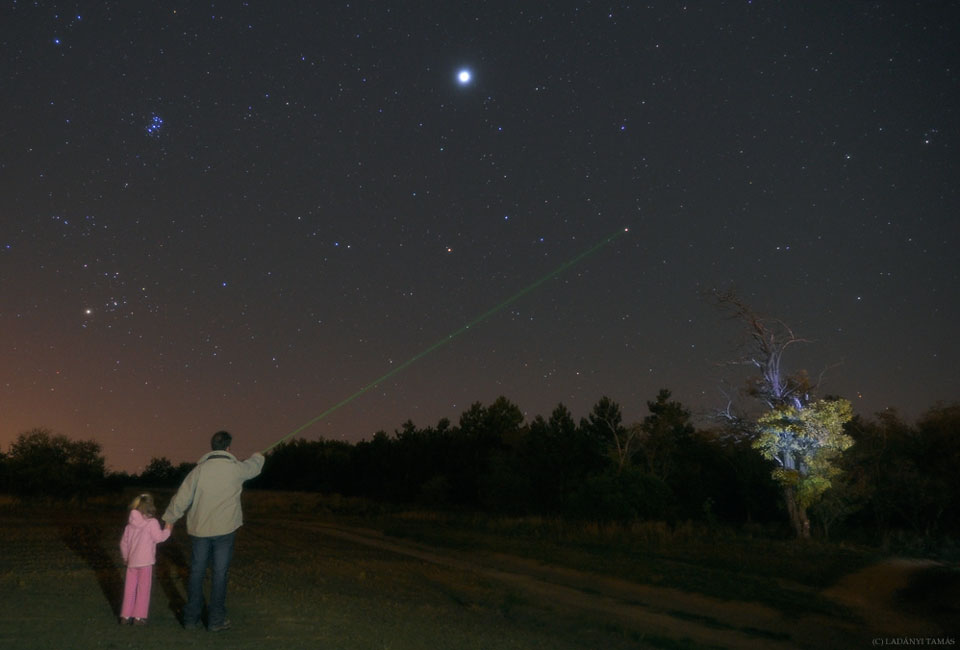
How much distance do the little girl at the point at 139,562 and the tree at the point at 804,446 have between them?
26.5m

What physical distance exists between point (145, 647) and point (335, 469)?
89.1m

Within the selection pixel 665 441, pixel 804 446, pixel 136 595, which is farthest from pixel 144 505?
pixel 665 441

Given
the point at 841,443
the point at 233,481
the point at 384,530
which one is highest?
the point at 841,443

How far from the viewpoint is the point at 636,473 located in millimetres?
36906

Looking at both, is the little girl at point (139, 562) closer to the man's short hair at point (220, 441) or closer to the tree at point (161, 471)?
the man's short hair at point (220, 441)

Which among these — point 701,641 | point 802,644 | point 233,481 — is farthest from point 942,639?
point 233,481

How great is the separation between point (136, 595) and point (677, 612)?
11.2m

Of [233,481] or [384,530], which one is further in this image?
[384,530]

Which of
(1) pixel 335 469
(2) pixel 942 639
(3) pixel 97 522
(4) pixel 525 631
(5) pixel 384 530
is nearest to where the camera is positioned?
(4) pixel 525 631

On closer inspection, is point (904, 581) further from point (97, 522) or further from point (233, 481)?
point (97, 522)

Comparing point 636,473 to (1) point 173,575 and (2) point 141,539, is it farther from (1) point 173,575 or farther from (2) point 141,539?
(2) point 141,539

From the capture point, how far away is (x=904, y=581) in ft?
63.8

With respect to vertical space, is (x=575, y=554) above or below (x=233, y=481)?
below

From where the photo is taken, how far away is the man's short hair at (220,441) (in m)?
7.86
